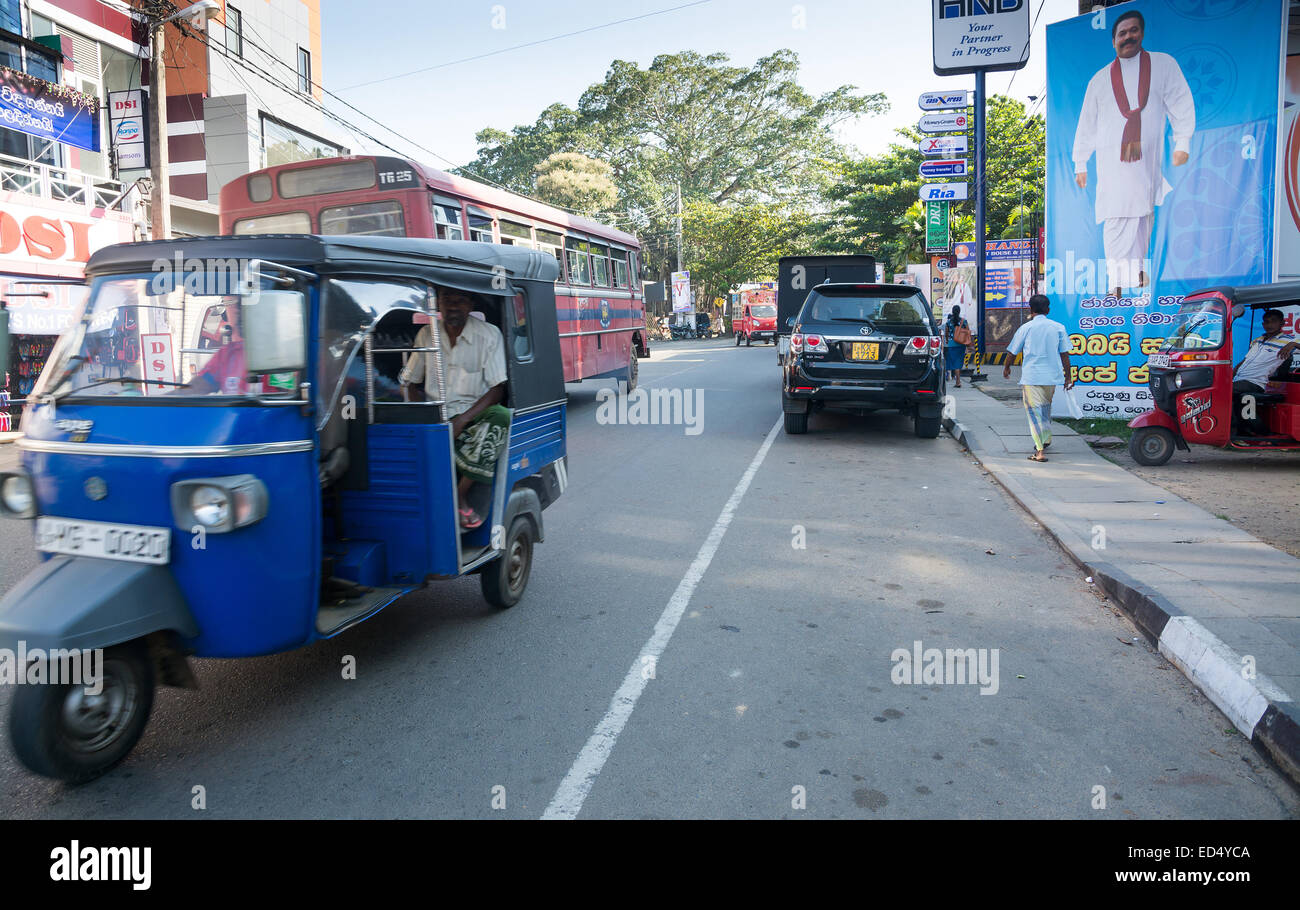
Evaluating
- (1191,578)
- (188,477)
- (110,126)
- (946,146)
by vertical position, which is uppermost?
(110,126)

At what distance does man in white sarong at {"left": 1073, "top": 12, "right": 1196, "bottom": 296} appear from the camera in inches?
509

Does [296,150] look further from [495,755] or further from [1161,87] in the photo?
[495,755]

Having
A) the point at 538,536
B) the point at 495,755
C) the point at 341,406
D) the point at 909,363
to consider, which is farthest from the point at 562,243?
the point at 495,755

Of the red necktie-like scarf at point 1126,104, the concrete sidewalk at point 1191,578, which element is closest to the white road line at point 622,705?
the concrete sidewalk at point 1191,578

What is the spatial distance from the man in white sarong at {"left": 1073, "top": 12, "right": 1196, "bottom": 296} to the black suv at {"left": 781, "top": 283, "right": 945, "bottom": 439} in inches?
134

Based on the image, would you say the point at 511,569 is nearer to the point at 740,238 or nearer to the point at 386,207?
the point at 386,207

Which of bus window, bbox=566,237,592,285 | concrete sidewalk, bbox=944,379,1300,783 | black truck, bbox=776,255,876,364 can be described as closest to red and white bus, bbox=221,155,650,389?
bus window, bbox=566,237,592,285

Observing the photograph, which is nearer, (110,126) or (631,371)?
(631,371)

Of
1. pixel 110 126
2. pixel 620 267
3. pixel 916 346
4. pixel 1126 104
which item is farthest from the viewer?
pixel 110 126

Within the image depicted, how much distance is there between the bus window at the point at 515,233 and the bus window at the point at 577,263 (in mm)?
1537

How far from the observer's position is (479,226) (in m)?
11.9

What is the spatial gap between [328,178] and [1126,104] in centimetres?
1065

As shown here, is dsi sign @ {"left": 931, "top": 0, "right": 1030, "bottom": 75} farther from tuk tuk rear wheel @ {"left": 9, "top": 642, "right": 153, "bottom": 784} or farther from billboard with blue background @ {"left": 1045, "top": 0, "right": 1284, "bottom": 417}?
tuk tuk rear wheel @ {"left": 9, "top": 642, "right": 153, "bottom": 784}

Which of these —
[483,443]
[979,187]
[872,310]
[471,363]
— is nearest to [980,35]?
[979,187]
